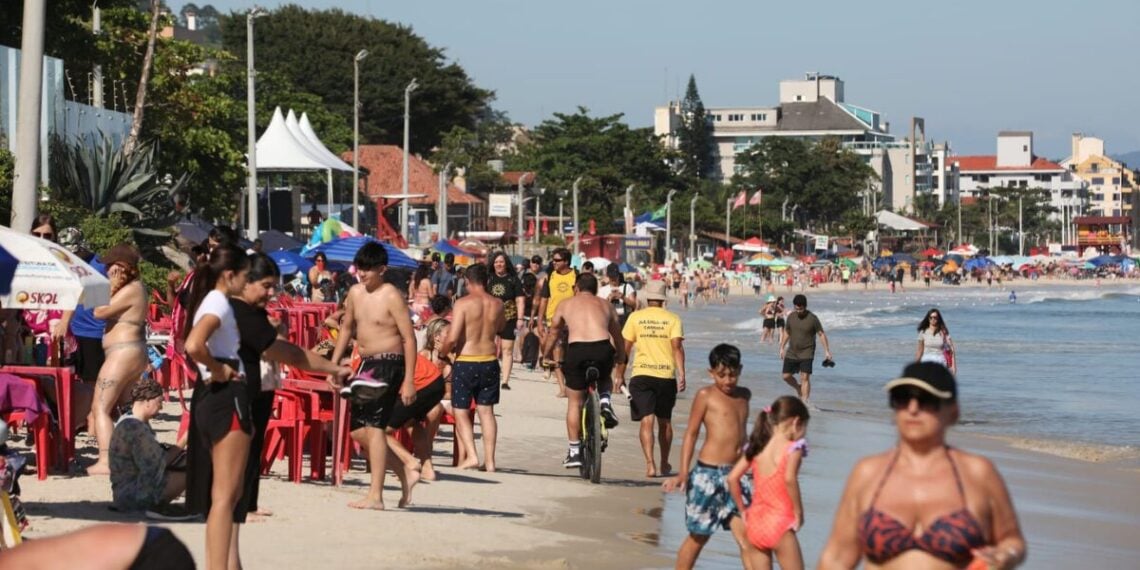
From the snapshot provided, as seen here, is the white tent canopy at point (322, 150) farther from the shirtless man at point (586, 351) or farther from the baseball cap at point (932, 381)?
the baseball cap at point (932, 381)

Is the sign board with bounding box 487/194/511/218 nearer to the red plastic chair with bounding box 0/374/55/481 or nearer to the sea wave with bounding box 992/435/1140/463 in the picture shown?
the sea wave with bounding box 992/435/1140/463

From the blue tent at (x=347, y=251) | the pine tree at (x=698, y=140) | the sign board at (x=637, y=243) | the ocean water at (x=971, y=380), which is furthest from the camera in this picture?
the pine tree at (x=698, y=140)

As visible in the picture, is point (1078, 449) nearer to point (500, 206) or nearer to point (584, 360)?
point (584, 360)

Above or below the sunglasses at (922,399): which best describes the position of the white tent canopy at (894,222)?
above

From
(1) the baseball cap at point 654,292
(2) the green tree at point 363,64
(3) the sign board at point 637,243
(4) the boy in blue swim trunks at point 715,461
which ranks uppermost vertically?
(2) the green tree at point 363,64

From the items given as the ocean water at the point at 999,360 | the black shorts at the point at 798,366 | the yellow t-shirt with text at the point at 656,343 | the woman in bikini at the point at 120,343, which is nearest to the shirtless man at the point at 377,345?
the woman in bikini at the point at 120,343

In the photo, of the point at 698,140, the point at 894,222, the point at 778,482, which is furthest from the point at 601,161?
the point at 778,482

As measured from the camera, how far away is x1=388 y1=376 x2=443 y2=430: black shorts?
10.1 metres

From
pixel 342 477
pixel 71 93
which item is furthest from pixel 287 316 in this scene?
pixel 71 93

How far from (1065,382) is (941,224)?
15089 cm

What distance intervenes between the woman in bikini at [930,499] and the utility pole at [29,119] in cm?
863

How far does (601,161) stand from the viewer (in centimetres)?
10888

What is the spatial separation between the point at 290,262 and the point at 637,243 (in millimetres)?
61202

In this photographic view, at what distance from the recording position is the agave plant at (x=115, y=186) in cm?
2138
